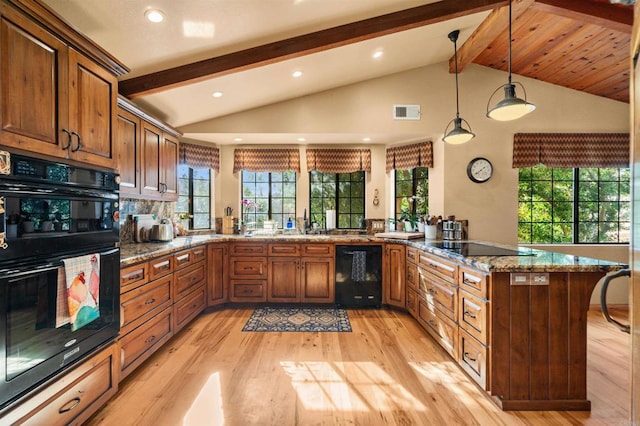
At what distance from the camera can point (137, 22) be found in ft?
6.98

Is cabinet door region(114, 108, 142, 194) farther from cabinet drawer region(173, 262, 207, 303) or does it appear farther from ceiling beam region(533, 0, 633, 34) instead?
ceiling beam region(533, 0, 633, 34)

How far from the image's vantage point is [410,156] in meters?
4.33

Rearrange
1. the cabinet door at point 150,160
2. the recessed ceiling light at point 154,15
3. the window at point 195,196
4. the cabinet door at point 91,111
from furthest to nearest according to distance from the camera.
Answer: the window at point 195,196 → the cabinet door at point 150,160 → the recessed ceiling light at point 154,15 → the cabinet door at point 91,111

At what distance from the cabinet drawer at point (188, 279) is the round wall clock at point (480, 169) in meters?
3.64

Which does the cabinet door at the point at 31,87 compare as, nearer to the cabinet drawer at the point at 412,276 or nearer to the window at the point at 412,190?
the cabinet drawer at the point at 412,276

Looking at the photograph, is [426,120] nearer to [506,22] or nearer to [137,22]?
[506,22]

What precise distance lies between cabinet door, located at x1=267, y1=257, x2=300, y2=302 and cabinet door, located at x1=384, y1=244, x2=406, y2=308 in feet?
3.83

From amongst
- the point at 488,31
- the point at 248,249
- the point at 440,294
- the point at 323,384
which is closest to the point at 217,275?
the point at 248,249

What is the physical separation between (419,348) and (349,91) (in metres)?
3.23

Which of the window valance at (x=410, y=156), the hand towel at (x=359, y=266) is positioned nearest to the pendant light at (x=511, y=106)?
the window valance at (x=410, y=156)

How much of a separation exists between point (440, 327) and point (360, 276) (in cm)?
130

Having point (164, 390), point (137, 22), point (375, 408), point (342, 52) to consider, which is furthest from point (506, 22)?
point (164, 390)

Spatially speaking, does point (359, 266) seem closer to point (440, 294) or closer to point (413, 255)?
point (413, 255)

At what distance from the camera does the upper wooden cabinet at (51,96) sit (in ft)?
4.44
